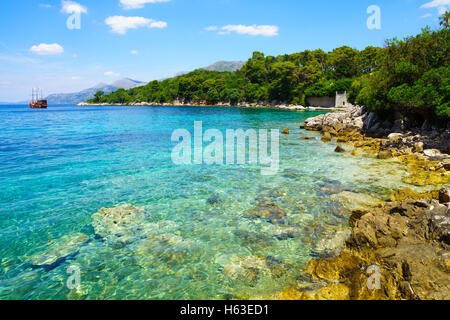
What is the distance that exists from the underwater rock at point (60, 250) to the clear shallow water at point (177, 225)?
61 millimetres

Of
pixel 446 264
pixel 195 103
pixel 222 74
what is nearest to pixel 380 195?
pixel 446 264

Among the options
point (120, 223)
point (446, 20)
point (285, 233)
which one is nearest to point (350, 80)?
point (446, 20)

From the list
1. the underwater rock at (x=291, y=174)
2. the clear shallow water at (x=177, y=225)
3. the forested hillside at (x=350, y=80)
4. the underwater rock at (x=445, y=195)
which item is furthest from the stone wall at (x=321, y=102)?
the underwater rock at (x=445, y=195)

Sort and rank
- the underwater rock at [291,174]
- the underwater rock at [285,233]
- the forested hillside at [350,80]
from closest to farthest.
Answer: the underwater rock at [285,233] → the underwater rock at [291,174] → the forested hillside at [350,80]

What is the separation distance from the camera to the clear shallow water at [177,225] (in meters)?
6.08

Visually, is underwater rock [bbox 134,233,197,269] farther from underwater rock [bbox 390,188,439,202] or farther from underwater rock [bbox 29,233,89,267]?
underwater rock [bbox 390,188,439,202]

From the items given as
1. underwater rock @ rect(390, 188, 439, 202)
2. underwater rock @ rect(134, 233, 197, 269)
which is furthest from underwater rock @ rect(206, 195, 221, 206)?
underwater rock @ rect(390, 188, 439, 202)

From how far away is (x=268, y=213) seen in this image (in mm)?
9477

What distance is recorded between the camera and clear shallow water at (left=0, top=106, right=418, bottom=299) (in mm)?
6078

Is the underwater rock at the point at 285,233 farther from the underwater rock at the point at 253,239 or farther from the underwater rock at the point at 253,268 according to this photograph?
the underwater rock at the point at 253,268

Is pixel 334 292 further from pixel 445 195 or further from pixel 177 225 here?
pixel 445 195

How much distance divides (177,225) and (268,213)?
3.36 metres

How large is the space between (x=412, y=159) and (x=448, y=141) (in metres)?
3.61
